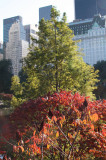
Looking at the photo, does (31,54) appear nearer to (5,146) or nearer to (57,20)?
(57,20)

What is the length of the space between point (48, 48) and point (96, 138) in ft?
29.4

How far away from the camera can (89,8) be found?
172 m

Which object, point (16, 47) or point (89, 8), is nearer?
point (16, 47)

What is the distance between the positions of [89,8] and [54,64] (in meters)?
177

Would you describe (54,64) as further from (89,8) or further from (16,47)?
(89,8)

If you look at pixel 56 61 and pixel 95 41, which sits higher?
pixel 95 41

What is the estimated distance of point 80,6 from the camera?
575 feet

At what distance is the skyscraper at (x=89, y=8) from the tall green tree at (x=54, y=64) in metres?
171

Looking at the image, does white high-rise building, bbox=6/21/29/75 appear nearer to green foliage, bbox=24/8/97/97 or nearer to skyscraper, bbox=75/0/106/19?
skyscraper, bbox=75/0/106/19

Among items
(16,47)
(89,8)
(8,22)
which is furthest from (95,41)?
(8,22)

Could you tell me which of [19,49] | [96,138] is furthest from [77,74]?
[19,49]

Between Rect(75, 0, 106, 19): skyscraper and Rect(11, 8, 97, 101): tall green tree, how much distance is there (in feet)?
562

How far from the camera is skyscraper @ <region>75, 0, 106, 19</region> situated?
170000 millimetres

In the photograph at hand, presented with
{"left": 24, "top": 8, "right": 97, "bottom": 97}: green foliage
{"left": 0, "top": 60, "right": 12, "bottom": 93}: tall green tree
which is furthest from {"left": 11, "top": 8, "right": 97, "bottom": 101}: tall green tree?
{"left": 0, "top": 60, "right": 12, "bottom": 93}: tall green tree
